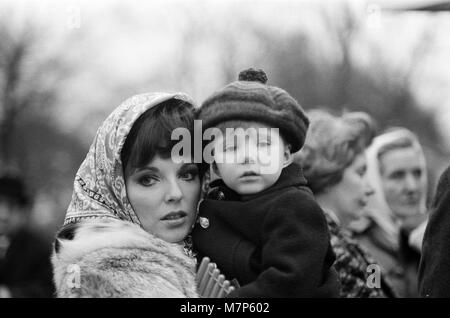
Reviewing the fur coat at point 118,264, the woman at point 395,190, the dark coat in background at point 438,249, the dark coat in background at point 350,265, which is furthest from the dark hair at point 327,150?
the fur coat at point 118,264

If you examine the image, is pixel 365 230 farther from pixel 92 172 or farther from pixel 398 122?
pixel 92 172

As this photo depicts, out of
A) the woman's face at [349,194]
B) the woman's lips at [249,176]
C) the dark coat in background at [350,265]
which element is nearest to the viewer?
the woman's lips at [249,176]

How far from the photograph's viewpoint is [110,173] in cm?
210

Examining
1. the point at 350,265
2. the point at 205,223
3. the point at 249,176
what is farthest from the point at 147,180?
the point at 350,265

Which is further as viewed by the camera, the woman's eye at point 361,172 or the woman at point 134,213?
the woman's eye at point 361,172

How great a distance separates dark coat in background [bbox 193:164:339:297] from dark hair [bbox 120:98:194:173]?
24 centimetres

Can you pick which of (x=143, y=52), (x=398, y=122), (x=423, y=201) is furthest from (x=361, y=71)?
(x=143, y=52)

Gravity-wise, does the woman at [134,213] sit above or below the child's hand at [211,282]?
above

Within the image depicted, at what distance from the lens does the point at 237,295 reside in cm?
184

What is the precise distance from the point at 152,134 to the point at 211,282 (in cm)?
48

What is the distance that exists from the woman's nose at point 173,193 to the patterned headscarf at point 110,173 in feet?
0.45

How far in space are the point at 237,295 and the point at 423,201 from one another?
285 centimetres

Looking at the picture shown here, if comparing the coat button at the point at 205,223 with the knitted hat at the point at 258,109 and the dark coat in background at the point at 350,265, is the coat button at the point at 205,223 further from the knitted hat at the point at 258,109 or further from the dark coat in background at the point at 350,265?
the dark coat in background at the point at 350,265

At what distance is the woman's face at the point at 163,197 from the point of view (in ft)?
6.73
